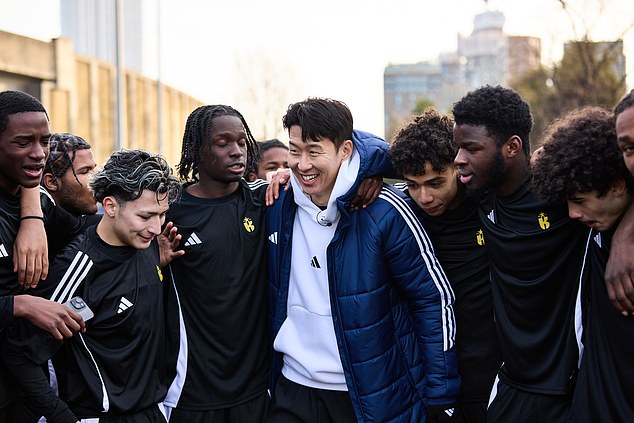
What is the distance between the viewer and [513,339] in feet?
12.2

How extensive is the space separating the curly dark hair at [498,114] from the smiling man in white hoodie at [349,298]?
575 mm

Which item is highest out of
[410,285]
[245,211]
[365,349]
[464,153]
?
[464,153]

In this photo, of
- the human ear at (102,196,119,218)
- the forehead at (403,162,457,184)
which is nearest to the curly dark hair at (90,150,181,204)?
the human ear at (102,196,119,218)

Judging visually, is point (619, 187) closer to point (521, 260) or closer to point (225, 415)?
point (521, 260)

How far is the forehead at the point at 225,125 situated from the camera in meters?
4.53

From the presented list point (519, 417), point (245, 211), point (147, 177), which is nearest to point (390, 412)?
point (519, 417)

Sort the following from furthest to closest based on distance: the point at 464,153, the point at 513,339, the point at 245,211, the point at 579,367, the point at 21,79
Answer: the point at 21,79
the point at 245,211
the point at 464,153
the point at 513,339
the point at 579,367

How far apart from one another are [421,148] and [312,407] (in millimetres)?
1627

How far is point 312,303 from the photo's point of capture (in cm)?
419

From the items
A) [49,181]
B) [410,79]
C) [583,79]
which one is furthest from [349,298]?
[410,79]

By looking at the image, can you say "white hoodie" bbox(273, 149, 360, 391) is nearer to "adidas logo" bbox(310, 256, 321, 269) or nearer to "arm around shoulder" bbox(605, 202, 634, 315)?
"adidas logo" bbox(310, 256, 321, 269)

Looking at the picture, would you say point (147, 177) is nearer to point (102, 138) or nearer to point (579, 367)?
point (579, 367)

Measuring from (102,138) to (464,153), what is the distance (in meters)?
29.8

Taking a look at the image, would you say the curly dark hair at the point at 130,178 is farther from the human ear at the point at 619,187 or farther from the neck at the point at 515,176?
the human ear at the point at 619,187
